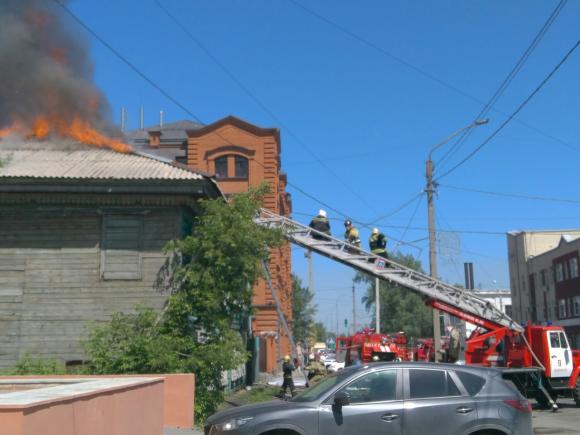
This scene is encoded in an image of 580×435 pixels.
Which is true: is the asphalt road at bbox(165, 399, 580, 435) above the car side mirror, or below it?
below

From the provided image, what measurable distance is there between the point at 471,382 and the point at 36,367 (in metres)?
9.80

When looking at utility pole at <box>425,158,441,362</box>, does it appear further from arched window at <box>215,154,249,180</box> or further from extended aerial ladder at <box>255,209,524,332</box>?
arched window at <box>215,154,249,180</box>

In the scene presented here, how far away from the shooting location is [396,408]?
25.9ft

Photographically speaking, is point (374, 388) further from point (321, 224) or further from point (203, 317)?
point (321, 224)

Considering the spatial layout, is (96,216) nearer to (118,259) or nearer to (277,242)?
(118,259)

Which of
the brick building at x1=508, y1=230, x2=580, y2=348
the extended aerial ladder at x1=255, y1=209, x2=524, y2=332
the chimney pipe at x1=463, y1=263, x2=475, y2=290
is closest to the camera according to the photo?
the extended aerial ladder at x1=255, y1=209, x2=524, y2=332

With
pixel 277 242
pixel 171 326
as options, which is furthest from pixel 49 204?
pixel 277 242

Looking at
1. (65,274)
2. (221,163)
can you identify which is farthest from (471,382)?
(221,163)

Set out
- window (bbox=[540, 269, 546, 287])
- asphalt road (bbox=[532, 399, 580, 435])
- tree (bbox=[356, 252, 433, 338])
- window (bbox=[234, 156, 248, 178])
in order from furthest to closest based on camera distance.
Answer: tree (bbox=[356, 252, 433, 338])
window (bbox=[540, 269, 546, 287])
window (bbox=[234, 156, 248, 178])
asphalt road (bbox=[532, 399, 580, 435])

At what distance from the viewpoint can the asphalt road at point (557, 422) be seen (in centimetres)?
1309

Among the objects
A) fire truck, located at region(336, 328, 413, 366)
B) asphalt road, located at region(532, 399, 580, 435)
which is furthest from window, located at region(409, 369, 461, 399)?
fire truck, located at region(336, 328, 413, 366)

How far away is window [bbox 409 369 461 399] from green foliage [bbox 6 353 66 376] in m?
9.01

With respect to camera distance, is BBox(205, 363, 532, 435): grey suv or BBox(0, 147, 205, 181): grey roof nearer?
BBox(205, 363, 532, 435): grey suv

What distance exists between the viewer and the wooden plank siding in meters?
15.4
